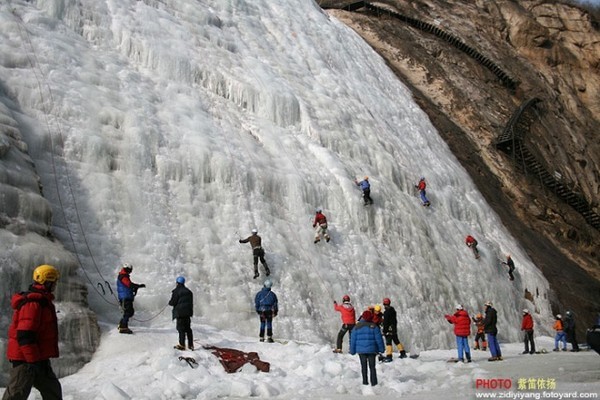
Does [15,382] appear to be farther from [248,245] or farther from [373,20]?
[373,20]

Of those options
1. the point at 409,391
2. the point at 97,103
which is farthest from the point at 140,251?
the point at 409,391

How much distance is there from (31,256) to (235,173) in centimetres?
722

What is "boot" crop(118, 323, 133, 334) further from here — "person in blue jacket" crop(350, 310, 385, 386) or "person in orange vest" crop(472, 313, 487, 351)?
"person in orange vest" crop(472, 313, 487, 351)

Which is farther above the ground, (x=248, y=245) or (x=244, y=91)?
(x=244, y=91)

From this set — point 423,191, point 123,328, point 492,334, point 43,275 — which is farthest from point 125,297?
point 423,191

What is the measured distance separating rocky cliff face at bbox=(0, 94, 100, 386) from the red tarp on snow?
2.08 m

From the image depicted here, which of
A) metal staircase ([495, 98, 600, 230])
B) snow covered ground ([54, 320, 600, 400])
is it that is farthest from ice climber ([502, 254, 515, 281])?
metal staircase ([495, 98, 600, 230])

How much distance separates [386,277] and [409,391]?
348 inches

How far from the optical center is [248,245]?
15.3 metres

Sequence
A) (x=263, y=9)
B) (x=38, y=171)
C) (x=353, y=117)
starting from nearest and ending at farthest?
(x=38, y=171) → (x=353, y=117) → (x=263, y=9)

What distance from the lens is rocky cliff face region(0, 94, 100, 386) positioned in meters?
9.57

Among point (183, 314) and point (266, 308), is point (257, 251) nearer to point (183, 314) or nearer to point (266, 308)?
point (266, 308)

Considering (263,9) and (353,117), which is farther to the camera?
(263,9)

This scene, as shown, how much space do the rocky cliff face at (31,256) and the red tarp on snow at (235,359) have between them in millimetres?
2082
